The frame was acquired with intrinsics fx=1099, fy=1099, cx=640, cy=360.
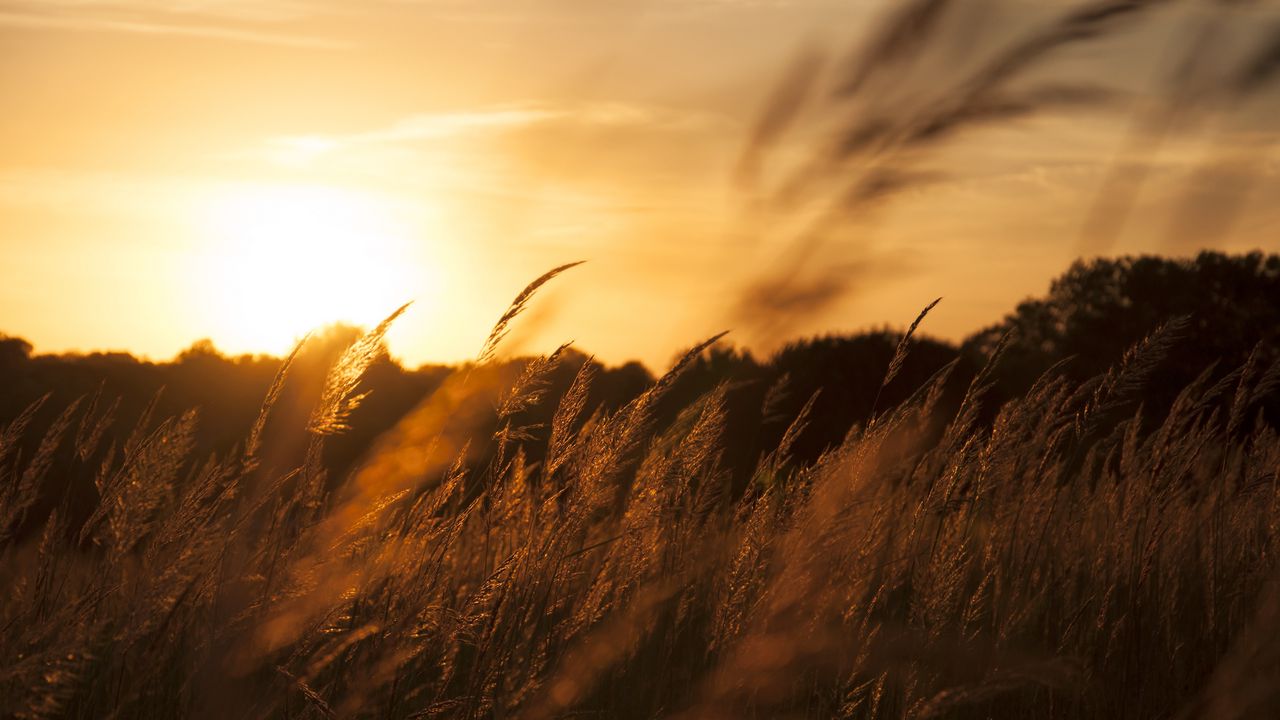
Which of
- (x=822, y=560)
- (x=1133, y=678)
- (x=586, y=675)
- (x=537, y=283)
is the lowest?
(x=1133, y=678)

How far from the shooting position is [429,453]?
2.42m

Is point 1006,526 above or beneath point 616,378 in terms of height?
Result: beneath

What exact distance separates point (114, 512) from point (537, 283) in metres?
0.97

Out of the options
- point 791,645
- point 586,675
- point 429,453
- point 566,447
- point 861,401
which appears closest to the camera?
point 429,453

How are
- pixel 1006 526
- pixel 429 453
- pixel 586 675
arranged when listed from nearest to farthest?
pixel 429 453 → pixel 586 675 → pixel 1006 526

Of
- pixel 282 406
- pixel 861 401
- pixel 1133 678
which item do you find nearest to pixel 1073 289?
pixel 861 401

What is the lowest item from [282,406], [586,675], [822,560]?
[586,675]

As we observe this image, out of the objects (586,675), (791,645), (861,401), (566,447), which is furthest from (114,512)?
(861,401)

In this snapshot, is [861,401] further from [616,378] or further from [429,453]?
[429,453]

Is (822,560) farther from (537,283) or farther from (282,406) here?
(282,406)

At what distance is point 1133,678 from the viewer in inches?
145

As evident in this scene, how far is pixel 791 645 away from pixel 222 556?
1503mm

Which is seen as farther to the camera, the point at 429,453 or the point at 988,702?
the point at 988,702

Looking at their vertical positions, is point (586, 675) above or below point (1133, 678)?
above
